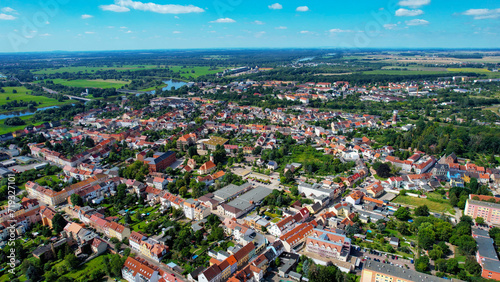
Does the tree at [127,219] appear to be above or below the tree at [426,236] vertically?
below

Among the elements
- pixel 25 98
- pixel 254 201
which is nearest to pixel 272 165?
pixel 254 201

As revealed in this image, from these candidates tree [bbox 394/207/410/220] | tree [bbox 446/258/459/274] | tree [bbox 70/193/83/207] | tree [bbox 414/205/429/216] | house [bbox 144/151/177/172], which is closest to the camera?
tree [bbox 446/258/459/274]

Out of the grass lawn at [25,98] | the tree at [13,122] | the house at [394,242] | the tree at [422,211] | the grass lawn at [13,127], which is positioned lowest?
the house at [394,242]

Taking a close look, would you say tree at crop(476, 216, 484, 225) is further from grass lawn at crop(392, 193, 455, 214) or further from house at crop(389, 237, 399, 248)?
house at crop(389, 237, 399, 248)

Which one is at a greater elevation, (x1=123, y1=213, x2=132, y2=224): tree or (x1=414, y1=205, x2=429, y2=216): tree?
(x1=414, y1=205, x2=429, y2=216): tree

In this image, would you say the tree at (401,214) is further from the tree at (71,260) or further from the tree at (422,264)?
the tree at (71,260)

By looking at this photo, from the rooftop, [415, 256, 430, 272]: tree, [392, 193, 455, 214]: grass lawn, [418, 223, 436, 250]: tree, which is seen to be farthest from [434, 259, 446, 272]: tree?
[392, 193, 455, 214]: grass lawn

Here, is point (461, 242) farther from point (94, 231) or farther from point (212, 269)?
point (94, 231)

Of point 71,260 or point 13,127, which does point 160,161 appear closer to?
point 71,260

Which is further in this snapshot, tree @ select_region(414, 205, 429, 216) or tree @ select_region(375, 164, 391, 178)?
tree @ select_region(375, 164, 391, 178)

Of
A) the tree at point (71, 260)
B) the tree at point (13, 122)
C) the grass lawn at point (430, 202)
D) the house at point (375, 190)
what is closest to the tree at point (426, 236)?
the grass lawn at point (430, 202)
